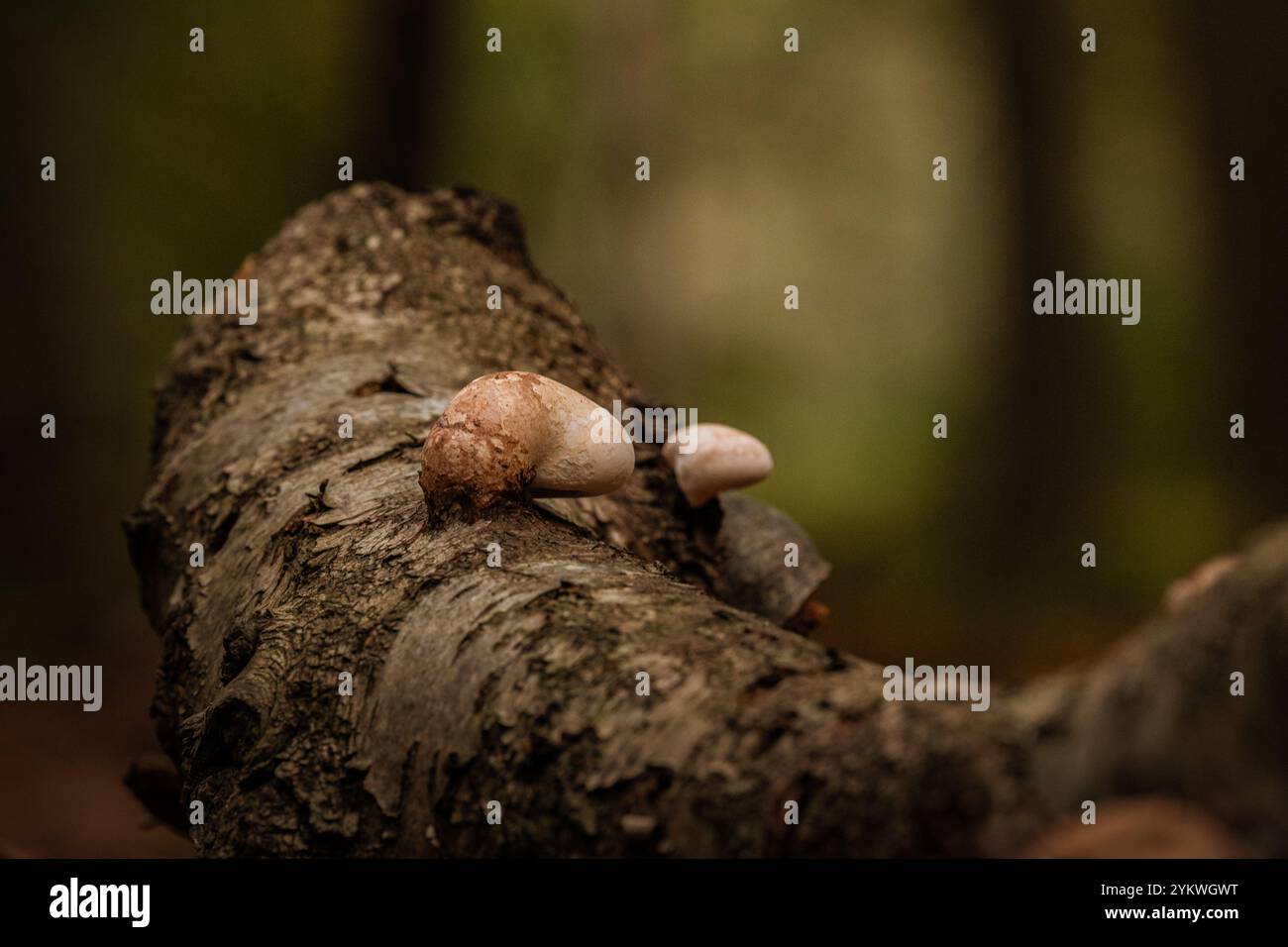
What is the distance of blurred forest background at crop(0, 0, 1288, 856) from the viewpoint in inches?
225

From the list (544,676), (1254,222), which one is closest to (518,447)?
(544,676)

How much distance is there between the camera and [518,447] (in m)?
1.42

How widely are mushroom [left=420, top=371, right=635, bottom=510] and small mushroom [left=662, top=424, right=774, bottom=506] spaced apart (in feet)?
1.56

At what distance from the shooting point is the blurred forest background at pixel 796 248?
573 cm

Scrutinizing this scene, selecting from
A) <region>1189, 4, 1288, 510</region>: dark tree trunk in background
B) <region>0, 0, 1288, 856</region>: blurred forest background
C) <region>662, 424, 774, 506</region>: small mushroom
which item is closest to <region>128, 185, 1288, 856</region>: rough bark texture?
<region>662, 424, 774, 506</region>: small mushroom

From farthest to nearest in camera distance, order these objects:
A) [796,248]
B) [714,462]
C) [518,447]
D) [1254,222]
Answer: [796,248], [1254,222], [714,462], [518,447]

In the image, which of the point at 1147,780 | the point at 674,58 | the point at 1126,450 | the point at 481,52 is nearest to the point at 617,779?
the point at 1147,780

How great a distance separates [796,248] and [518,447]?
9312 mm

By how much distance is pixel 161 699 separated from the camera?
1.89 m

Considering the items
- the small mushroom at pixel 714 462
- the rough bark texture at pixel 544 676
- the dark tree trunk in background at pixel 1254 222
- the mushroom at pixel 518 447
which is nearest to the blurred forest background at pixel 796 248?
the dark tree trunk in background at pixel 1254 222

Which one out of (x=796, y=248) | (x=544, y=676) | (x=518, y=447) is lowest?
(x=544, y=676)

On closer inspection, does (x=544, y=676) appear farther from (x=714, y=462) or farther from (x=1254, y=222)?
(x=1254, y=222)

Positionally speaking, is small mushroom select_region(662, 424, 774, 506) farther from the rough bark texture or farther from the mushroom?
the mushroom

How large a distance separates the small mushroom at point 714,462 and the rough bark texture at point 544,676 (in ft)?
0.16
